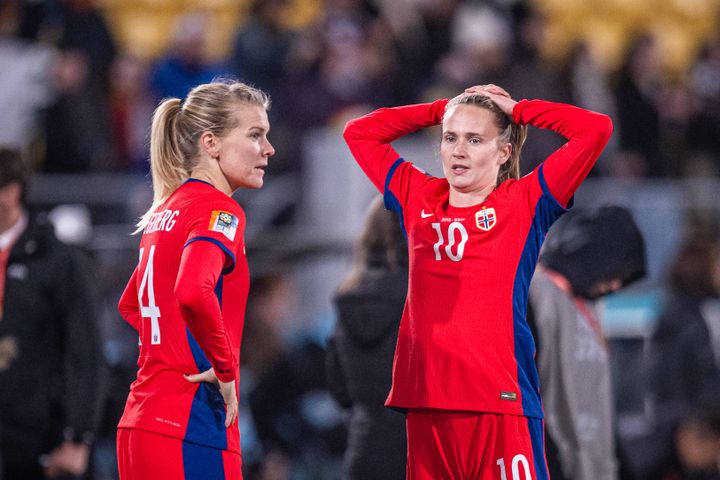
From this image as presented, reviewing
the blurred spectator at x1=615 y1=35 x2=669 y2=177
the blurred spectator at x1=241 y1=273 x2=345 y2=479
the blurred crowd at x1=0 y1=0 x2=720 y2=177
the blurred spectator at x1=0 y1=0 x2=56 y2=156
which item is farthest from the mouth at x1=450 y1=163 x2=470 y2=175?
the blurred spectator at x1=615 y1=35 x2=669 y2=177

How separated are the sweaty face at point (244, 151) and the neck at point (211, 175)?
20mm

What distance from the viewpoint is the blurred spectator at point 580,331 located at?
5.16m

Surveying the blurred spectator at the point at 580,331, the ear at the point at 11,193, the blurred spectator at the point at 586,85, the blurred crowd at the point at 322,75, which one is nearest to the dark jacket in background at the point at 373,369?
the blurred spectator at the point at 580,331

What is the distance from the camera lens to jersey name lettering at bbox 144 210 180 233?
413 cm

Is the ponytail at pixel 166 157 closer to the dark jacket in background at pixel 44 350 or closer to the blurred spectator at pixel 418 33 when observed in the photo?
the dark jacket in background at pixel 44 350

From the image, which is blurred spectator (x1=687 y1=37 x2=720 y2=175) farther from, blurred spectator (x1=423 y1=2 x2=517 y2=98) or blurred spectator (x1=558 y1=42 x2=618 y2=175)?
blurred spectator (x1=423 y1=2 x2=517 y2=98)

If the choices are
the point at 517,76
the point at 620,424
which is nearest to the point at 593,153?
the point at 620,424

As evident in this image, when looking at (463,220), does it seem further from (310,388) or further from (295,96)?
(295,96)

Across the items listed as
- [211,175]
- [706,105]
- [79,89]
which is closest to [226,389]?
[211,175]

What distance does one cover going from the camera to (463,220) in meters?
4.20

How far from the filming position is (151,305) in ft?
13.6

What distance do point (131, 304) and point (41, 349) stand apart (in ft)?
4.99

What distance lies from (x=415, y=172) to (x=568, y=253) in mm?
1321

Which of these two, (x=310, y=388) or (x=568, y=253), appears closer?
(x=568, y=253)
